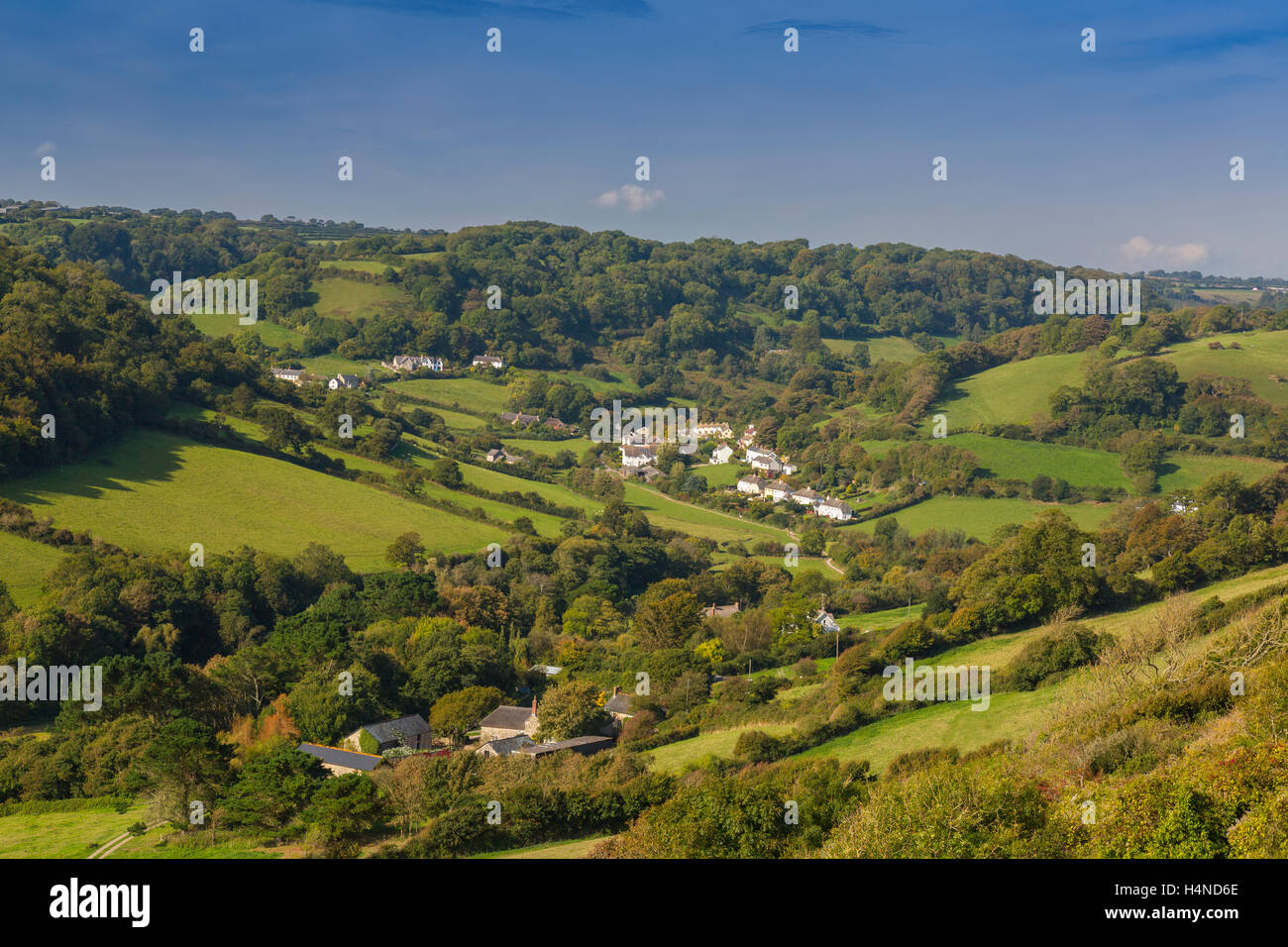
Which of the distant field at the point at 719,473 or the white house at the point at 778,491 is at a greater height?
the distant field at the point at 719,473

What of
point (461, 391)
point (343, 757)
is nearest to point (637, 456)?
point (461, 391)

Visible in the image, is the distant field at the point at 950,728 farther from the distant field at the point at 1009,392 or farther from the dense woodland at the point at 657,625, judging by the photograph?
the distant field at the point at 1009,392

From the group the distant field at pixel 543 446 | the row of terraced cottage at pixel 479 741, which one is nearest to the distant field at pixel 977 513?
the distant field at pixel 543 446

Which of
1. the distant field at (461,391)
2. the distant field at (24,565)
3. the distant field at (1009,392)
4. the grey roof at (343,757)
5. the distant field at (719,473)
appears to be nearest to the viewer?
the grey roof at (343,757)

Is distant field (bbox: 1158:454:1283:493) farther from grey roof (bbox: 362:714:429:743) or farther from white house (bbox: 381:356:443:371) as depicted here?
white house (bbox: 381:356:443:371)

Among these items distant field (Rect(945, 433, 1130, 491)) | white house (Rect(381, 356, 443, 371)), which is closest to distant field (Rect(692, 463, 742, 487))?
distant field (Rect(945, 433, 1130, 491))

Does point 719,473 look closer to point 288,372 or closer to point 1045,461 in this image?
point 1045,461
